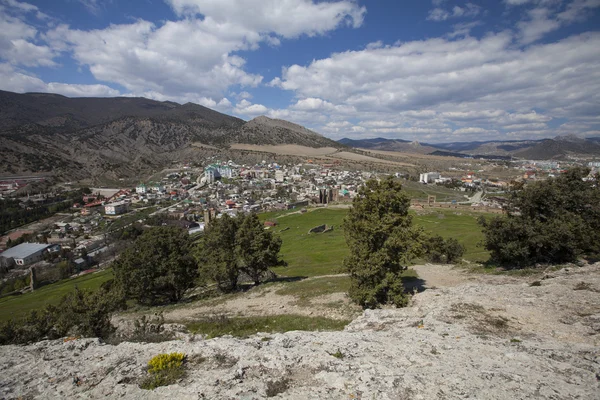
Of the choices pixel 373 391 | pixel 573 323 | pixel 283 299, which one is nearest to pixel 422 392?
pixel 373 391

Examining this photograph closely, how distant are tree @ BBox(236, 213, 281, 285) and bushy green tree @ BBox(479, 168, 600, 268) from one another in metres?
18.5

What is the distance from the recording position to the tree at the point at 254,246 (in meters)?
25.9

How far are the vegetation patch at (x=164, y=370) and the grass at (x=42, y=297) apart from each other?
45.3 m

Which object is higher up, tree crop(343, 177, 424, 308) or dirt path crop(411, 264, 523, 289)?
tree crop(343, 177, 424, 308)

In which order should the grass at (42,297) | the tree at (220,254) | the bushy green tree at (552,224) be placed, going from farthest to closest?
1. the grass at (42,297)
2. the tree at (220,254)
3. the bushy green tree at (552,224)

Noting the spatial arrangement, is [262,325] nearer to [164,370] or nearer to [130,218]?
[164,370]

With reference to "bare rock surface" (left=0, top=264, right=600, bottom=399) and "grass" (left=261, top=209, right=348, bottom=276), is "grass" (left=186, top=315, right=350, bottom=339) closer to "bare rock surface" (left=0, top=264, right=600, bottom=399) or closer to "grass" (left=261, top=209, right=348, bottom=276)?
"bare rock surface" (left=0, top=264, right=600, bottom=399)

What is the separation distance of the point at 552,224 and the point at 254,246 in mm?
22690

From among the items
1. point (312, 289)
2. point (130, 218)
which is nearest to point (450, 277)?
point (312, 289)

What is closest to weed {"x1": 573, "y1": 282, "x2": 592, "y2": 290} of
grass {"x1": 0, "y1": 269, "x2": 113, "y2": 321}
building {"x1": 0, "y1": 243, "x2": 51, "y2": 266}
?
grass {"x1": 0, "y1": 269, "x2": 113, "y2": 321}

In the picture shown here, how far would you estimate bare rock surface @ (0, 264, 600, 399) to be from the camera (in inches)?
296

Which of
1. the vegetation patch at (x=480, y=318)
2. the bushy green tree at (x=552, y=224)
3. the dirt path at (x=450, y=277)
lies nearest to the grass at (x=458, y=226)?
the dirt path at (x=450, y=277)

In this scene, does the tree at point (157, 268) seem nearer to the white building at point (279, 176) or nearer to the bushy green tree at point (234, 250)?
the bushy green tree at point (234, 250)

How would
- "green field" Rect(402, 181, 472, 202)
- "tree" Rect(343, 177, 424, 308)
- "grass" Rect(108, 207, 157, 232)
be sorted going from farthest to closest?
"green field" Rect(402, 181, 472, 202)
"grass" Rect(108, 207, 157, 232)
"tree" Rect(343, 177, 424, 308)
